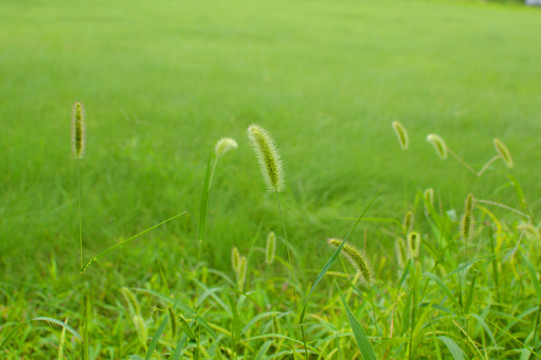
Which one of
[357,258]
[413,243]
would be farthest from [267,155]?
[413,243]

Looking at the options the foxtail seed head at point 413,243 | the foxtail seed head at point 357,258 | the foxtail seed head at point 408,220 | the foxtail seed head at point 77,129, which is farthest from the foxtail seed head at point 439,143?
the foxtail seed head at point 77,129

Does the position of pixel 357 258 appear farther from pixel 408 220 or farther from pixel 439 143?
pixel 439 143

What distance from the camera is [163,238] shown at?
7.45ft

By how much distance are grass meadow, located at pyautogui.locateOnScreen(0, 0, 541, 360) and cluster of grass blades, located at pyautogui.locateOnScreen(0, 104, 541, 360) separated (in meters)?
0.01

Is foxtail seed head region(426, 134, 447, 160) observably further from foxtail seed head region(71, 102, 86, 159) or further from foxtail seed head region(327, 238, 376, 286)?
foxtail seed head region(71, 102, 86, 159)

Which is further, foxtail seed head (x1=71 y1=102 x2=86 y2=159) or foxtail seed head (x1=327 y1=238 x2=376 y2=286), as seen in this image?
foxtail seed head (x1=71 y1=102 x2=86 y2=159)

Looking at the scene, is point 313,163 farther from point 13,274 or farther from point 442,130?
point 13,274

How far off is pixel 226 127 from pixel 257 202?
1.21 m

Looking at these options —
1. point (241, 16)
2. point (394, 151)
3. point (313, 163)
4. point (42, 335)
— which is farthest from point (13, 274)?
point (241, 16)

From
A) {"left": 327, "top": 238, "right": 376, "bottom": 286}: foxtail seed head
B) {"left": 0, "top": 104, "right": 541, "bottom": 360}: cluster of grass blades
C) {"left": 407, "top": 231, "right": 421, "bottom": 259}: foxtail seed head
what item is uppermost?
{"left": 327, "top": 238, "right": 376, "bottom": 286}: foxtail seed head

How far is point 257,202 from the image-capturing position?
259cm

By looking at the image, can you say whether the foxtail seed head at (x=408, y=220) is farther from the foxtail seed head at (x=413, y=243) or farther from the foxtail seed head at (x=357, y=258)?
the foxtail seed head at (x=357, y=258)

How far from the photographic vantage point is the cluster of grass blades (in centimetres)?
106

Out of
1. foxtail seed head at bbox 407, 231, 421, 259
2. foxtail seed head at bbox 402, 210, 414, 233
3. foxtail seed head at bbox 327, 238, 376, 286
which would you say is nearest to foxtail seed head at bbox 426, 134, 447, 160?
foxtail seed head at bbox 402, 210, 414, 233
